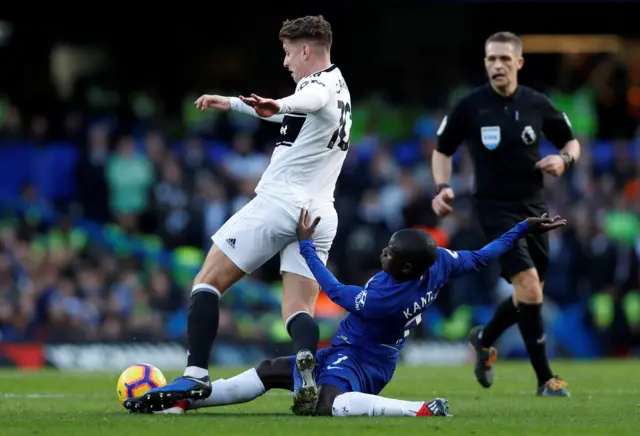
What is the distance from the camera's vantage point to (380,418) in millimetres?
6934

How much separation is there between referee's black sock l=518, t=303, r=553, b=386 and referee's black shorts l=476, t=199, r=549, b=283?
27 cm

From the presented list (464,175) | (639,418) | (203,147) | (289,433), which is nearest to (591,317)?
(464,175)

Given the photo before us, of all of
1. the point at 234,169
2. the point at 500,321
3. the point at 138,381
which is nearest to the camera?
the point at 138,381

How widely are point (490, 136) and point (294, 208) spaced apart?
2.87m

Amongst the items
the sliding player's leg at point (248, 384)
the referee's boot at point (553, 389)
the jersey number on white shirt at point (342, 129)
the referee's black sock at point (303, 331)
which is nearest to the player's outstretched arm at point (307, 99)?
the jersey number on white shirt at point (342, 129)

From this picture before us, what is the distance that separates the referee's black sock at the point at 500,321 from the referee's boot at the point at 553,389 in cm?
68

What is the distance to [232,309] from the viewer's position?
1680 centimetres

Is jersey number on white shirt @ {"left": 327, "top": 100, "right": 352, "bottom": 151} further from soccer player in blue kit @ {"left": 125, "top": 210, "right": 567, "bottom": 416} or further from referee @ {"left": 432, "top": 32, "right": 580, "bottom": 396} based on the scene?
referee @ {"left": 432, "top": 32, "right": 580, "bottom": 396}

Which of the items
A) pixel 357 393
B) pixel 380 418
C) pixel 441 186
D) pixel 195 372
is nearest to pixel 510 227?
pixel 441 186

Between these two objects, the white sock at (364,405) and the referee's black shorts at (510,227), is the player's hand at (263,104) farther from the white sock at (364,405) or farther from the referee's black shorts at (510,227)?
the referee's black shorts at (510,227)

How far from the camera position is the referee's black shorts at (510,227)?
9633 millimetres

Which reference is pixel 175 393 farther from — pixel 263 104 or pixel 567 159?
pixel 567 159

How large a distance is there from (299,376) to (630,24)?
1740 centimetres

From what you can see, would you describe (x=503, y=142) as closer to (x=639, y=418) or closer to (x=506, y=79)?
(x=506, y=79)
